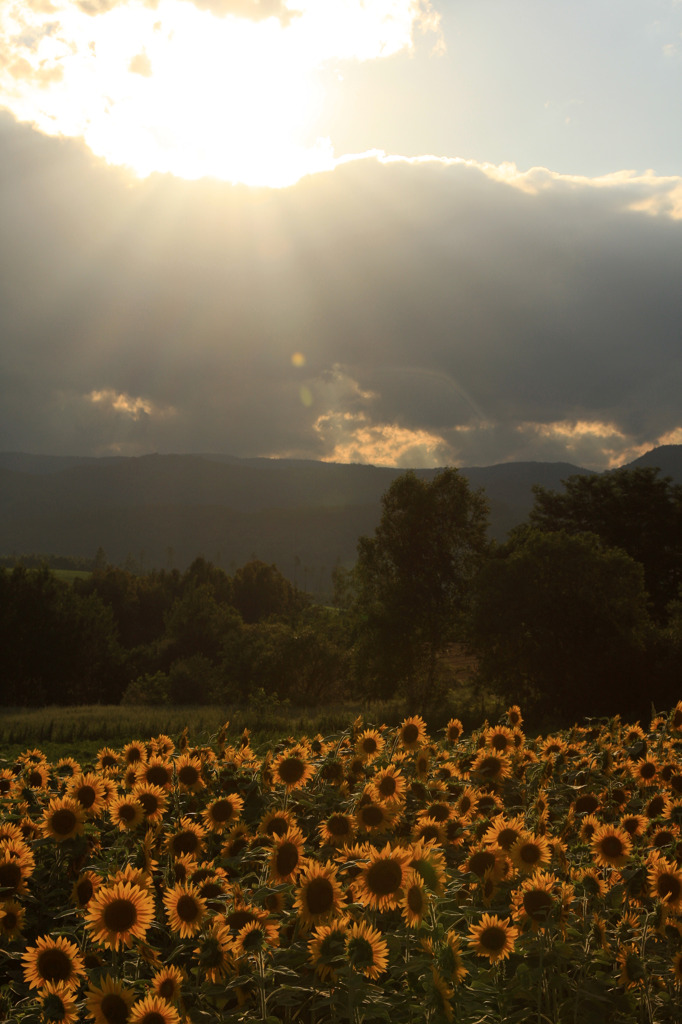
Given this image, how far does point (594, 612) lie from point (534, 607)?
1.82 metres

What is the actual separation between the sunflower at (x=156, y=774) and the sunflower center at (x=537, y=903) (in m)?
2.53

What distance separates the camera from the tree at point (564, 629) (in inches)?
882

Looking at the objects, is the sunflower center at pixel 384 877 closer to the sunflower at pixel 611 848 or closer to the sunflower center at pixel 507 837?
the sunflower center at pixel 507 837

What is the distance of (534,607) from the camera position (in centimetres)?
2325

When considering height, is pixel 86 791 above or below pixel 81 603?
above

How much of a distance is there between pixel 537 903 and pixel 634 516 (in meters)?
41.1

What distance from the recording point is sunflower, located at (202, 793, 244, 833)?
14.5 ft

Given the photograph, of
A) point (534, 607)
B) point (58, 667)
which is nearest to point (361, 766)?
point (534, 607)

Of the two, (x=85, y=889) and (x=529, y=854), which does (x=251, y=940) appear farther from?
(x=85, y=889)

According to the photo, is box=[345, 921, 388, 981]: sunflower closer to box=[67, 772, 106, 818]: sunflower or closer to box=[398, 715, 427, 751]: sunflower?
box=[67, 772, 106, 818]: sunflower

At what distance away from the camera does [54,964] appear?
2914 millimetres

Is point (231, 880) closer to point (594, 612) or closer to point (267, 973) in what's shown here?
point (267, 973)

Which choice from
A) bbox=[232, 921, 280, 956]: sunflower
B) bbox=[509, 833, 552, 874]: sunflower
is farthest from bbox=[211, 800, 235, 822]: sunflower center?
bbox=[509, 833, 552, 874]: sunflower

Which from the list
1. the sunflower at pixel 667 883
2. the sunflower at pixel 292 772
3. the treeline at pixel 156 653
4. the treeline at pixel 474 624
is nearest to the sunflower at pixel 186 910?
the sunflower at pixel 292 772
